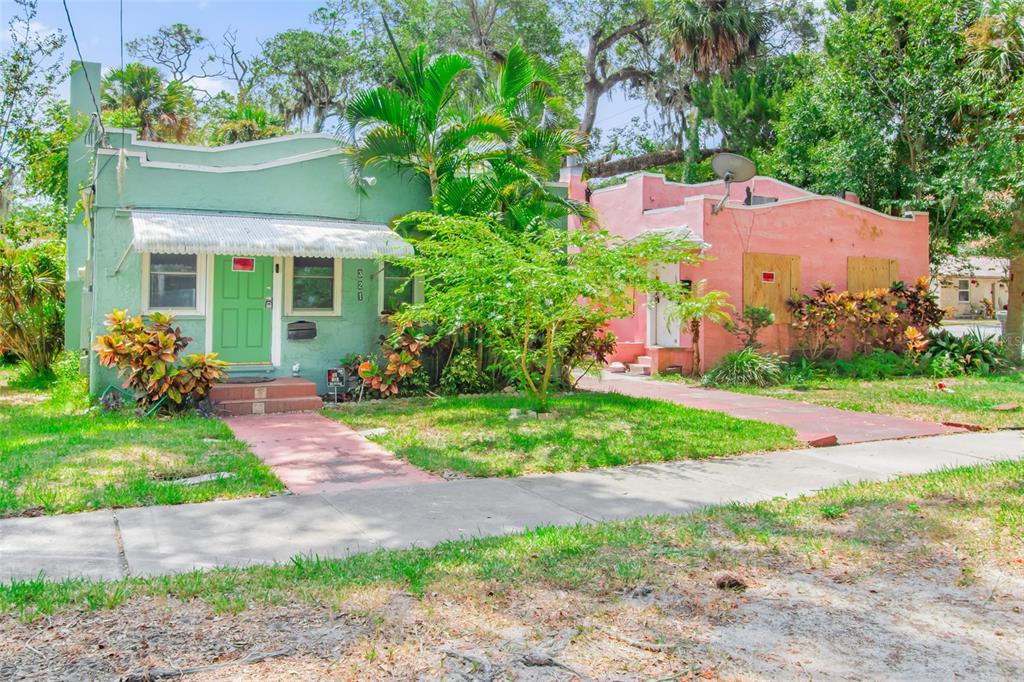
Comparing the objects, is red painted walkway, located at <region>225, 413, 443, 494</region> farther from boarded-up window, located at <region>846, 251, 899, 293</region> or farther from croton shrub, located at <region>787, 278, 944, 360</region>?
boarded-up window, located at <region>846, 251, 899, 293</region>

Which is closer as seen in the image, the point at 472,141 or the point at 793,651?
the point at 793,651

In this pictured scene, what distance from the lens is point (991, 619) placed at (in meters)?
3.89

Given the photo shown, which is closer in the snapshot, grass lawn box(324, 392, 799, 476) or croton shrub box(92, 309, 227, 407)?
grass lawn box(324, 392, 799, 476)

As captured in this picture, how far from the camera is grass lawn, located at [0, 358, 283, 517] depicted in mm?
5938

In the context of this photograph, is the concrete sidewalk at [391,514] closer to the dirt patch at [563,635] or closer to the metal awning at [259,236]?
the dirt patch at [563,635]

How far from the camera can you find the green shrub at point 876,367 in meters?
15.6

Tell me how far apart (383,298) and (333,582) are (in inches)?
331

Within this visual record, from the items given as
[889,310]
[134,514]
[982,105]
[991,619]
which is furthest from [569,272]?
[982,105]

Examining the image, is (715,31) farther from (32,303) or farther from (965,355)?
(32,303)

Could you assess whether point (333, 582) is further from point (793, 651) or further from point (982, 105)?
point (982, 105)

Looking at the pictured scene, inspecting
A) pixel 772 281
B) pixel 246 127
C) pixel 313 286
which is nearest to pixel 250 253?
pixel 313 286

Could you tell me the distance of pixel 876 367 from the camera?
15664mm

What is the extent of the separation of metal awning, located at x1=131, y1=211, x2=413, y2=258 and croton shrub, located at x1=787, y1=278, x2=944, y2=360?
9.06 metres

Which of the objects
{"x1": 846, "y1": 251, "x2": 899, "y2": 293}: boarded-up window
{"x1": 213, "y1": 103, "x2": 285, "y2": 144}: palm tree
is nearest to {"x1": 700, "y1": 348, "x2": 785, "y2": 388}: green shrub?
{"x1": 846, "y1": 251, "x2": 899, "y2": 293}: boarded-up window
